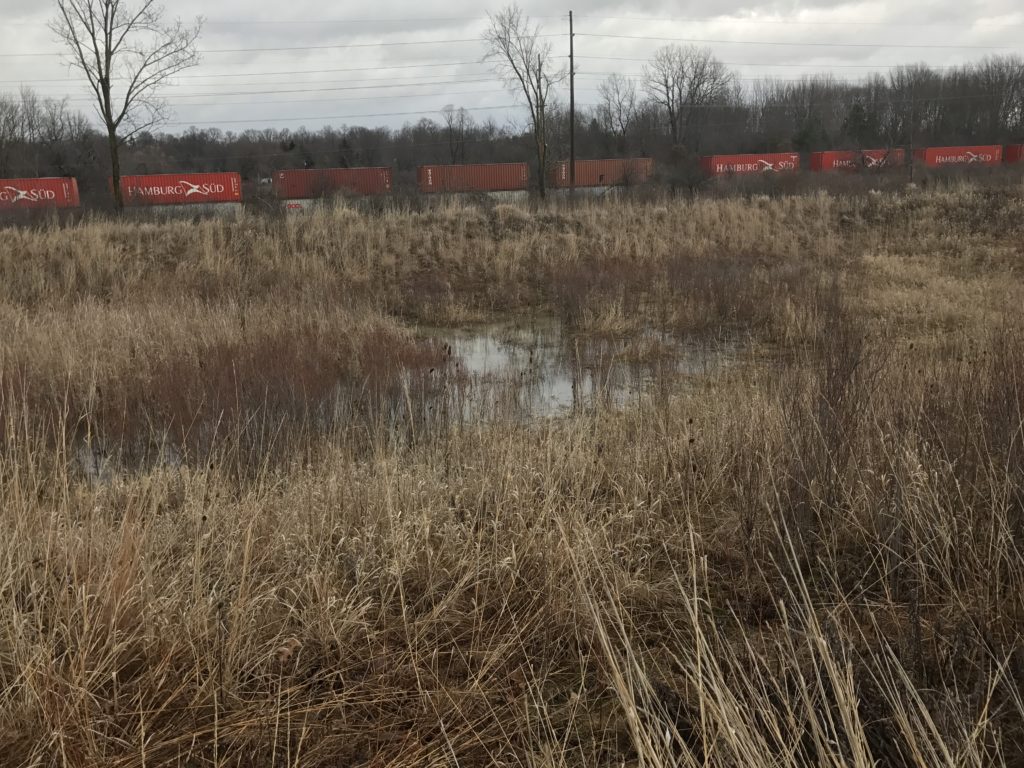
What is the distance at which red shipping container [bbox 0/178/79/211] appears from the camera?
33.2 metres

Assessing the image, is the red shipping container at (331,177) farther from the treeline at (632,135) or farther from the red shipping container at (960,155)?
the red shipping container at (960,155)

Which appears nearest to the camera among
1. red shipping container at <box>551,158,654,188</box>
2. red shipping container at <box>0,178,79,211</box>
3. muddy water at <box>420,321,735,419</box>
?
muddy water at <box>420,321,735,419</box>

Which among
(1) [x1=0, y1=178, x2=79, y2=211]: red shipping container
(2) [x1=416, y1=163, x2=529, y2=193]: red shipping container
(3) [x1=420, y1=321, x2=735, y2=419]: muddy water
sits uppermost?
(2) [x1=416, y1=163, x2=529, y2=193]: red shipping container

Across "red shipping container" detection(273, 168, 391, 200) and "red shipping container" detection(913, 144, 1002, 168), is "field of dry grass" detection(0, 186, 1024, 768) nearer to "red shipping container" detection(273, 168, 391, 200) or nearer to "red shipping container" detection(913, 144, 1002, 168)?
"red shipping container" detection(273, 168, 391, 200)

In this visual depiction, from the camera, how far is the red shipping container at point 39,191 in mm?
33250

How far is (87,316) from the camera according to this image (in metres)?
9.18

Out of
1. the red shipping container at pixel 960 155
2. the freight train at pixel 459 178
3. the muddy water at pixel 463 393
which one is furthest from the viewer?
the red shipping container at pixel 960 155

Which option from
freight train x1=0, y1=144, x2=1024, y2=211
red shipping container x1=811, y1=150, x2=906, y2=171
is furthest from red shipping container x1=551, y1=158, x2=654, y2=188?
red shipping container x1=811, y1=150, x2=906, y2=171

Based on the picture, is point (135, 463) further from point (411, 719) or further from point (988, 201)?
point (988, 201)

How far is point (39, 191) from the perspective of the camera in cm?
3450

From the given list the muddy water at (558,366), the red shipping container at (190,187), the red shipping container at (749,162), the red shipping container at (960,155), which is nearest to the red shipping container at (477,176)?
the red shipping container at (190,187)

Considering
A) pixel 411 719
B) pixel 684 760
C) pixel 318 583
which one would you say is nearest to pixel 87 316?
pixel 318 583

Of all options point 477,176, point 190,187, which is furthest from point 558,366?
point 477,176

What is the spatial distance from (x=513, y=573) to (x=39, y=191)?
130ft
